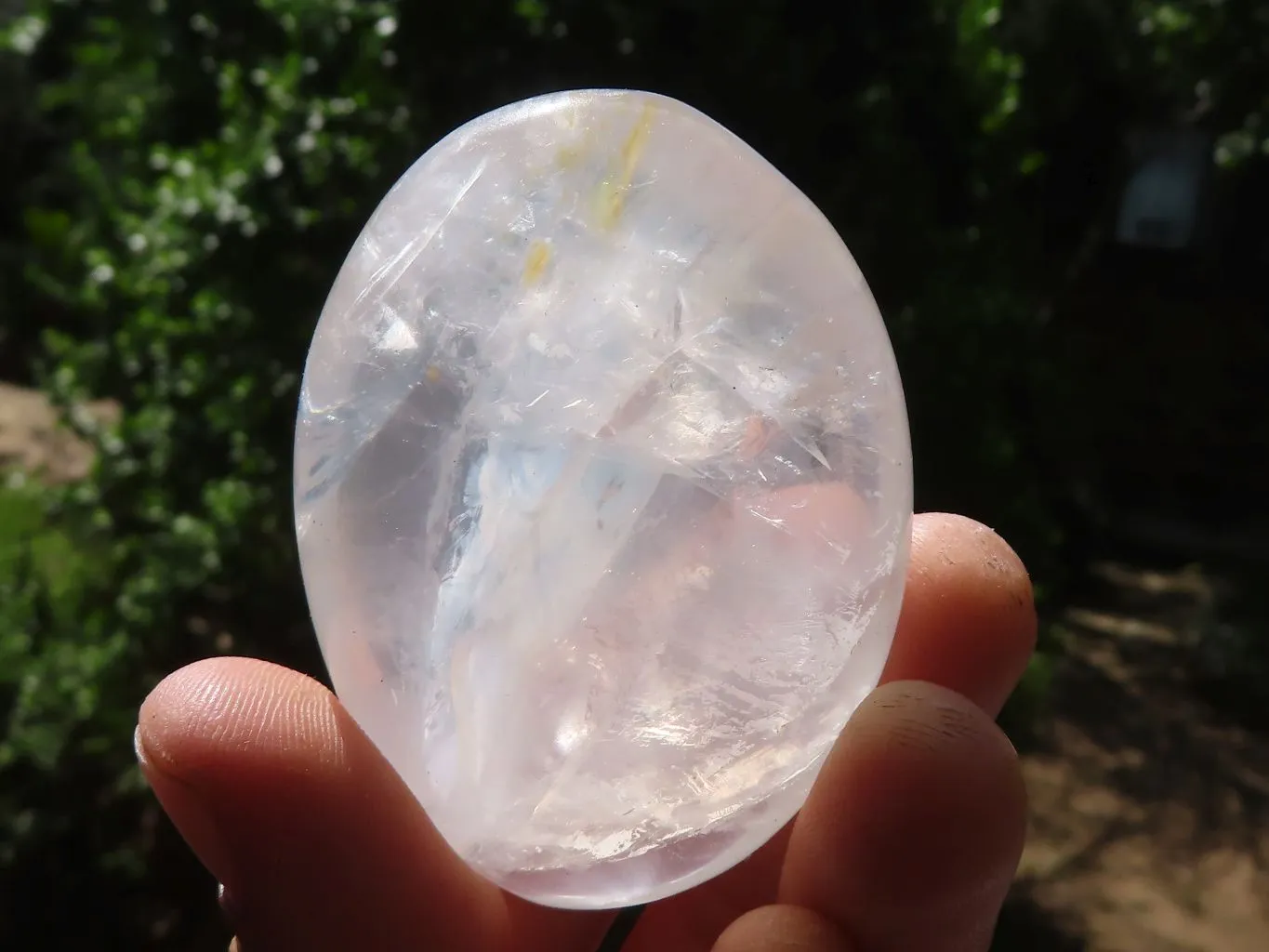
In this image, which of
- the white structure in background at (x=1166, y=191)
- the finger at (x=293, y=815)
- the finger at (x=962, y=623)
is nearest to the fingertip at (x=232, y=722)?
the finger at (x=293, y=815)

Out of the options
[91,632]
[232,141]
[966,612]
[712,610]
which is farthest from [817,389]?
[91,632]

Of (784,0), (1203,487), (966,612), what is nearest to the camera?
(966,612)

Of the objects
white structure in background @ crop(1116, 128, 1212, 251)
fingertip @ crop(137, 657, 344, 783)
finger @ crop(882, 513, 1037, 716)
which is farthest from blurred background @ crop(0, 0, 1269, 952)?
white structure in background @ crop(1116, 128, 1212, 251)

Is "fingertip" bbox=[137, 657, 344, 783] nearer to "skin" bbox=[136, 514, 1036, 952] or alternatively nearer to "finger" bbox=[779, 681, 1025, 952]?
"skin" bbox=[136, 514, 1036, 952]

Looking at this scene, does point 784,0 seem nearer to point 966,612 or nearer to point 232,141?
point 232,141

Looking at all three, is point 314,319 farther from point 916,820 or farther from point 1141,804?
point 1141,804

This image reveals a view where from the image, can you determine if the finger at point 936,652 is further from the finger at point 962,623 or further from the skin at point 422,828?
the skin at point 422,828

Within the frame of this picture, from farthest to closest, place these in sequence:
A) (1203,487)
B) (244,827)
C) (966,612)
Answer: (1203,487) < (966,612) < (244,827)
